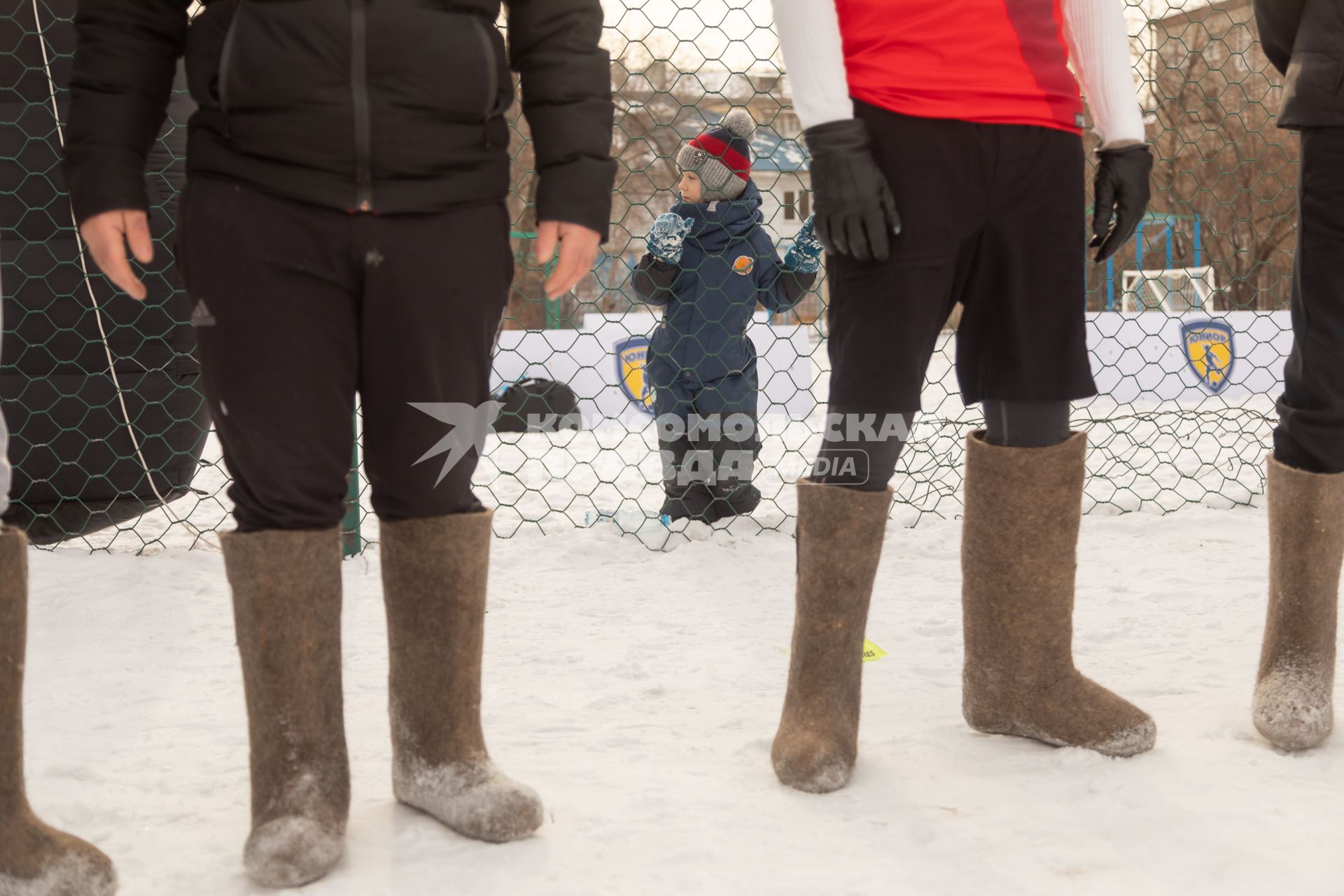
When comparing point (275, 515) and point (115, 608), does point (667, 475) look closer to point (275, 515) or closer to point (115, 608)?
point (115, 608)

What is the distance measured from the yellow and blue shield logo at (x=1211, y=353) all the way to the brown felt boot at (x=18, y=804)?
4.56 metres

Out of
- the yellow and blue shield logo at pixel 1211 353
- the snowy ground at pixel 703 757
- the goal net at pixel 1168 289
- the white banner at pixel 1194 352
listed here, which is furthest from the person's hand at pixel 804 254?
the goal net at pixel 1168 289

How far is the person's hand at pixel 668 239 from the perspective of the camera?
288 centimetres

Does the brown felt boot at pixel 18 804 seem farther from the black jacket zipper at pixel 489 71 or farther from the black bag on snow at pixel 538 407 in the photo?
the black bag on snow at pixel 538 407

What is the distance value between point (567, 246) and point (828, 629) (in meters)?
0.47

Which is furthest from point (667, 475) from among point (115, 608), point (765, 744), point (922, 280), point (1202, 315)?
point (1202, 315)

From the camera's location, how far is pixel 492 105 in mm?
1026

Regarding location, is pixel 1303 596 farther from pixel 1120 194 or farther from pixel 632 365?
pixel 632 365

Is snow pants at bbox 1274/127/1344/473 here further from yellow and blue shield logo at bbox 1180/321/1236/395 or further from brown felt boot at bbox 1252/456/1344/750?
yellow and blue shield logo at bbox 1180/321/1236/395

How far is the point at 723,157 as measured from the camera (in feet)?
9.55

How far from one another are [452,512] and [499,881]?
33 centimetres

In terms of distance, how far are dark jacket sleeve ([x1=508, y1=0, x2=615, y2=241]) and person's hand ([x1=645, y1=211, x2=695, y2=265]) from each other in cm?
179

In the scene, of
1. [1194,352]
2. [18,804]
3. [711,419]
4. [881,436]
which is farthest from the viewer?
[1194,352]

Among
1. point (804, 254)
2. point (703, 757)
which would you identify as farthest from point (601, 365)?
point (703, 757)
